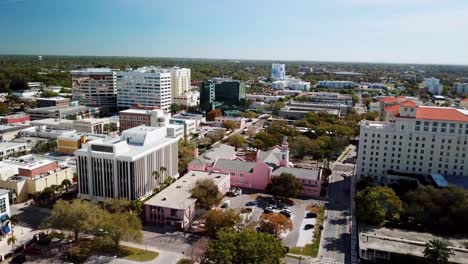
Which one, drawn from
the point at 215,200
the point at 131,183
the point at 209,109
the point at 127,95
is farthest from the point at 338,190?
the point at 127,95

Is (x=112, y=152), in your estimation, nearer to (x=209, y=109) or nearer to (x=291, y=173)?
(x=291, y=173)

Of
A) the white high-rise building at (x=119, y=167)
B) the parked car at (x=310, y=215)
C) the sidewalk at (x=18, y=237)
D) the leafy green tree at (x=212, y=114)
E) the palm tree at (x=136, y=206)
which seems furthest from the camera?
the leafy green tree at (x=212, y=114)

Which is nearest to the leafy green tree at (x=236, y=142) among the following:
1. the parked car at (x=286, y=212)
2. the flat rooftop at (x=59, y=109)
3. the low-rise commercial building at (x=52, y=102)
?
the parked car at (x=286, y=212)

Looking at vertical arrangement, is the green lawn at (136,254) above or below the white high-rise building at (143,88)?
below

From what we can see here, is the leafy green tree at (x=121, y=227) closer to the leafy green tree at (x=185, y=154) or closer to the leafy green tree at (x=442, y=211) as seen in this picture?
the leafy green tree at (x=185, y=154)

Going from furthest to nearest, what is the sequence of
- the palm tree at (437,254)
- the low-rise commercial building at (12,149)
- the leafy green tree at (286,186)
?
the low-rise commercial building at (12,149) → the leafy green tree at (286,186) → the palm tree at (437,254)

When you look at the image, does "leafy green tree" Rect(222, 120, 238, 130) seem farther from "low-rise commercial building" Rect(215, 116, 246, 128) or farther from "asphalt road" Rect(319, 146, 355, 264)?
"asphalt road" Rect(319, 146, 355, 264)
